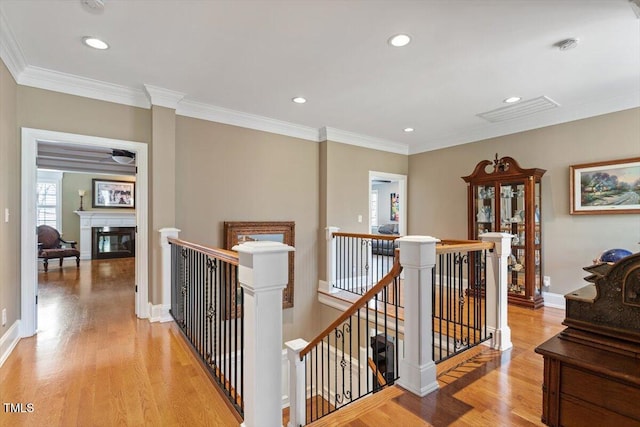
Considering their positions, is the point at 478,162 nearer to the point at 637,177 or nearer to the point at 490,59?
the point at 637,177

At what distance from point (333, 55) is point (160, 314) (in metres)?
3.29

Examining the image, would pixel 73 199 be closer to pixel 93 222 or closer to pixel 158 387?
pixel 93 222

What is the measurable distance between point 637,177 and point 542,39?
240cm

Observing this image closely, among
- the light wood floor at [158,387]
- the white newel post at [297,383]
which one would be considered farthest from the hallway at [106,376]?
the white newel post at [297,383]

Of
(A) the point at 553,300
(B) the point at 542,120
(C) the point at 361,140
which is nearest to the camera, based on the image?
(A) the point at 553,300

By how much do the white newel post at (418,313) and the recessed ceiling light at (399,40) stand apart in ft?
5.45

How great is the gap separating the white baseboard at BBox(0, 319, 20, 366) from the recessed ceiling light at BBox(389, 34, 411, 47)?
13.3ft

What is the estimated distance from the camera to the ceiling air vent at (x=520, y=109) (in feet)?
Result: 12.6

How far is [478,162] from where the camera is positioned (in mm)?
5098

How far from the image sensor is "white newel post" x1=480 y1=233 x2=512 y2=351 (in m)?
Answer: 2.72

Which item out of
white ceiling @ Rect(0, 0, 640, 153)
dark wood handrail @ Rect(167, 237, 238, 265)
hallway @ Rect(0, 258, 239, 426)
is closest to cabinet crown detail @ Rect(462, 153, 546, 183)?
white ceiling @ Rect(0, 0, 640, 153)

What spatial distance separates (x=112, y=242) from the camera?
8.77 m

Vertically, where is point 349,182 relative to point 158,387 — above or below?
above

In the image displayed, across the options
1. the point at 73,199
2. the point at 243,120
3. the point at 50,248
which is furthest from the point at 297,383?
the point at 73,199
